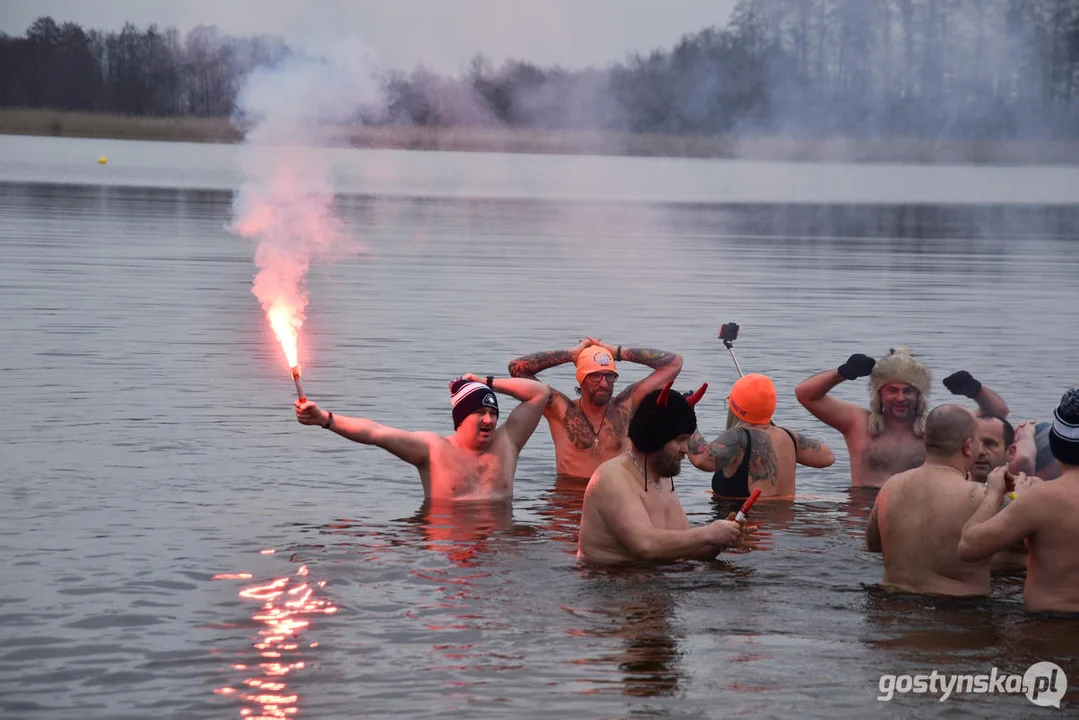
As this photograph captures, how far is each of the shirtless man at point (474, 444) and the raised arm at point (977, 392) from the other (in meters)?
3.38

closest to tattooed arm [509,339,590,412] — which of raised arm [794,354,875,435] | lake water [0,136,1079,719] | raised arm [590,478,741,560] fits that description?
lake water [0,136,1079,719]

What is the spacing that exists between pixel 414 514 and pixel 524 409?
4.22ft

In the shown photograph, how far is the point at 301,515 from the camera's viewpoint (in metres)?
13.1

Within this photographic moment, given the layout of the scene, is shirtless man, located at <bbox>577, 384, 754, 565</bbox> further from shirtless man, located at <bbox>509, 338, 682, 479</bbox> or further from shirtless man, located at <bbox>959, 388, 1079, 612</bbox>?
shirtless man, located at <bbox>509, 338, 682, 479</bbox>

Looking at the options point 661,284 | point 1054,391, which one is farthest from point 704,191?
point 1054,391

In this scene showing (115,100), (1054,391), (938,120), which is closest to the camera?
(1054,391)

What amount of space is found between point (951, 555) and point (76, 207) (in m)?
49.7

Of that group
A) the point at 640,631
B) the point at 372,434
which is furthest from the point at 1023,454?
the point at 372,434

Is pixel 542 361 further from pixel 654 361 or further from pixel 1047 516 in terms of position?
pixel 1047 516

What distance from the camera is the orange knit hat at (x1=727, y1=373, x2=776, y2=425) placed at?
42.2 ft

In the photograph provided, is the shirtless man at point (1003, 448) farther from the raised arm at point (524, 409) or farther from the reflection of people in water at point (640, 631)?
the raised arm at point (524, 409)

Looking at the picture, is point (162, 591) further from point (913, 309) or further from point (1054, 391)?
point (913, 309)

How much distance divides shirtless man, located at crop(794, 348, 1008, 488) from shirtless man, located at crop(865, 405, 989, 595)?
292 centimetres

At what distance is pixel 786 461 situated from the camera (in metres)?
13.3
